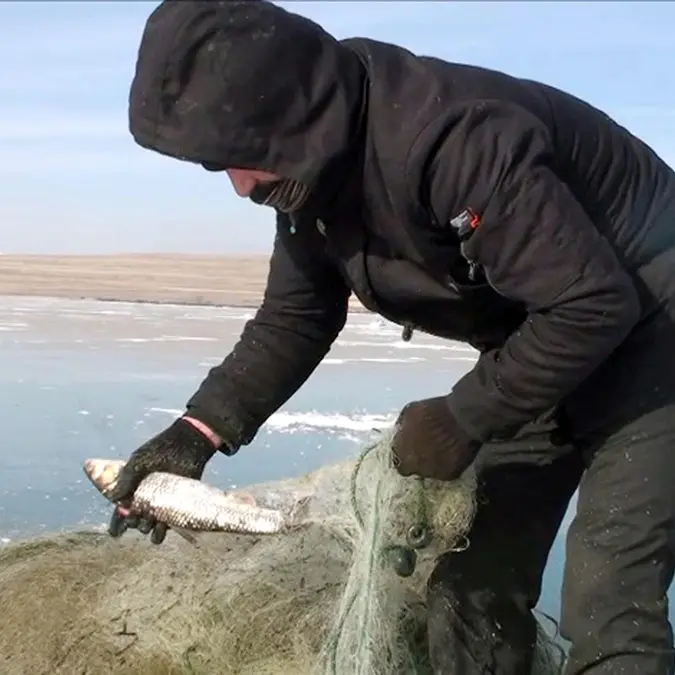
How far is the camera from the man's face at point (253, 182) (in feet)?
7.49

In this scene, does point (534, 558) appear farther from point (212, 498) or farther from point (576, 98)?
point (576, 98)

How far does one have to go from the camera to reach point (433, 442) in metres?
2.50

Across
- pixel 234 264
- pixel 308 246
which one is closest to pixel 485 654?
pixel 308 246

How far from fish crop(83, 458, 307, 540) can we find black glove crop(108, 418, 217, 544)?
2 centimetres

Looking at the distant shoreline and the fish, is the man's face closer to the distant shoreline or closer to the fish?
the fish

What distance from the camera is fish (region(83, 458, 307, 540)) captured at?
265 cm

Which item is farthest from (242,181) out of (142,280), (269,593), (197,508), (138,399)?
(142,280)

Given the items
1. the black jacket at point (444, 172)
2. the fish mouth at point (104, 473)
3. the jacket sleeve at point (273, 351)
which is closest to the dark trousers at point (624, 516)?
the black jacket at point (444, 172)

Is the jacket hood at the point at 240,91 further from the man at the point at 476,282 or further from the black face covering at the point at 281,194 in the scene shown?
the black face covering at the point at 281,194

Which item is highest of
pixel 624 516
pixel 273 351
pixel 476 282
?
pixel 476 282

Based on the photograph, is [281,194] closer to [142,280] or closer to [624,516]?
[624,516]

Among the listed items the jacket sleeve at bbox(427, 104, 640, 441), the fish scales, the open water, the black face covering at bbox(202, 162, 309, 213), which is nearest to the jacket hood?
the black face covering at bbox(202, 162, 309, 213)

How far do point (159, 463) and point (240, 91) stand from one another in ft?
3.58

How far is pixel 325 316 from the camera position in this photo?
3000 millimetres
